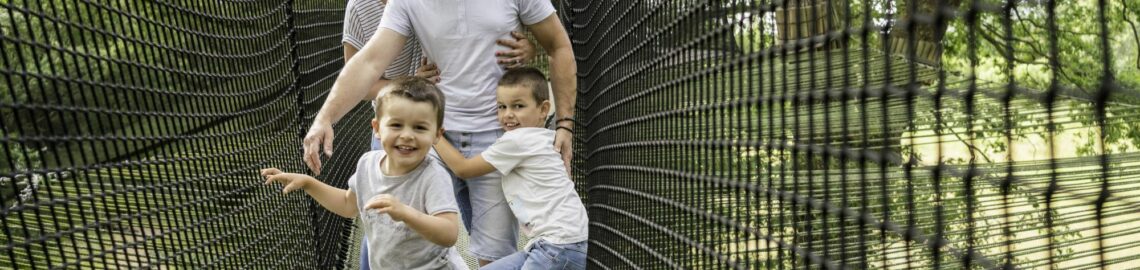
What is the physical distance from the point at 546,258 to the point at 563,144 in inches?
10.5

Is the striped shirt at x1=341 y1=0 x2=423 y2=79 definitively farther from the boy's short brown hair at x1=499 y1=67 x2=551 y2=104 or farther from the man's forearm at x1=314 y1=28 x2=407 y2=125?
the boy's short brown hair at x1=499 y1=67 x2=551 y2=104

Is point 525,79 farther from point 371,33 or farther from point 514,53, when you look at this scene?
point 371,33

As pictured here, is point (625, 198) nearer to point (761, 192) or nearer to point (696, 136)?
point (696, 136)

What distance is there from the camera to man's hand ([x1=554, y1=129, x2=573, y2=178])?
3.01 meters

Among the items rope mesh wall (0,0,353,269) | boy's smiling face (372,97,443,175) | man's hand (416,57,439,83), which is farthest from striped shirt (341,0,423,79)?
boy's smiling face (372,97,443,175)

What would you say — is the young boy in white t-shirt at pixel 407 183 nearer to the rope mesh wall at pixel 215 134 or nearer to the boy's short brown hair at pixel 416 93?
the boy's short brown hair at pixel 416 93

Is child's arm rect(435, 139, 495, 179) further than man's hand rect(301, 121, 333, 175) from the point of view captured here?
Yes

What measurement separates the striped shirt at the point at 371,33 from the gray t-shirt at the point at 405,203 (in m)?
0.41

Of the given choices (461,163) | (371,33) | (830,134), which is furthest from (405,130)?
(830,134)

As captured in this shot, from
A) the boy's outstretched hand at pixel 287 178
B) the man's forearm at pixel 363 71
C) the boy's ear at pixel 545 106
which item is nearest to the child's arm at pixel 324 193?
the boy's outstretched hand at pixel 287 178

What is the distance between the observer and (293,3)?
12.8ft

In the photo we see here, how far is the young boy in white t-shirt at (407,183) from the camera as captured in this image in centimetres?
255

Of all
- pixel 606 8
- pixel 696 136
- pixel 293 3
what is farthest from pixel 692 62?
pixel 293 3

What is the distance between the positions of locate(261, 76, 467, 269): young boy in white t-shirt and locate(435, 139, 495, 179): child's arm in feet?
0.53
